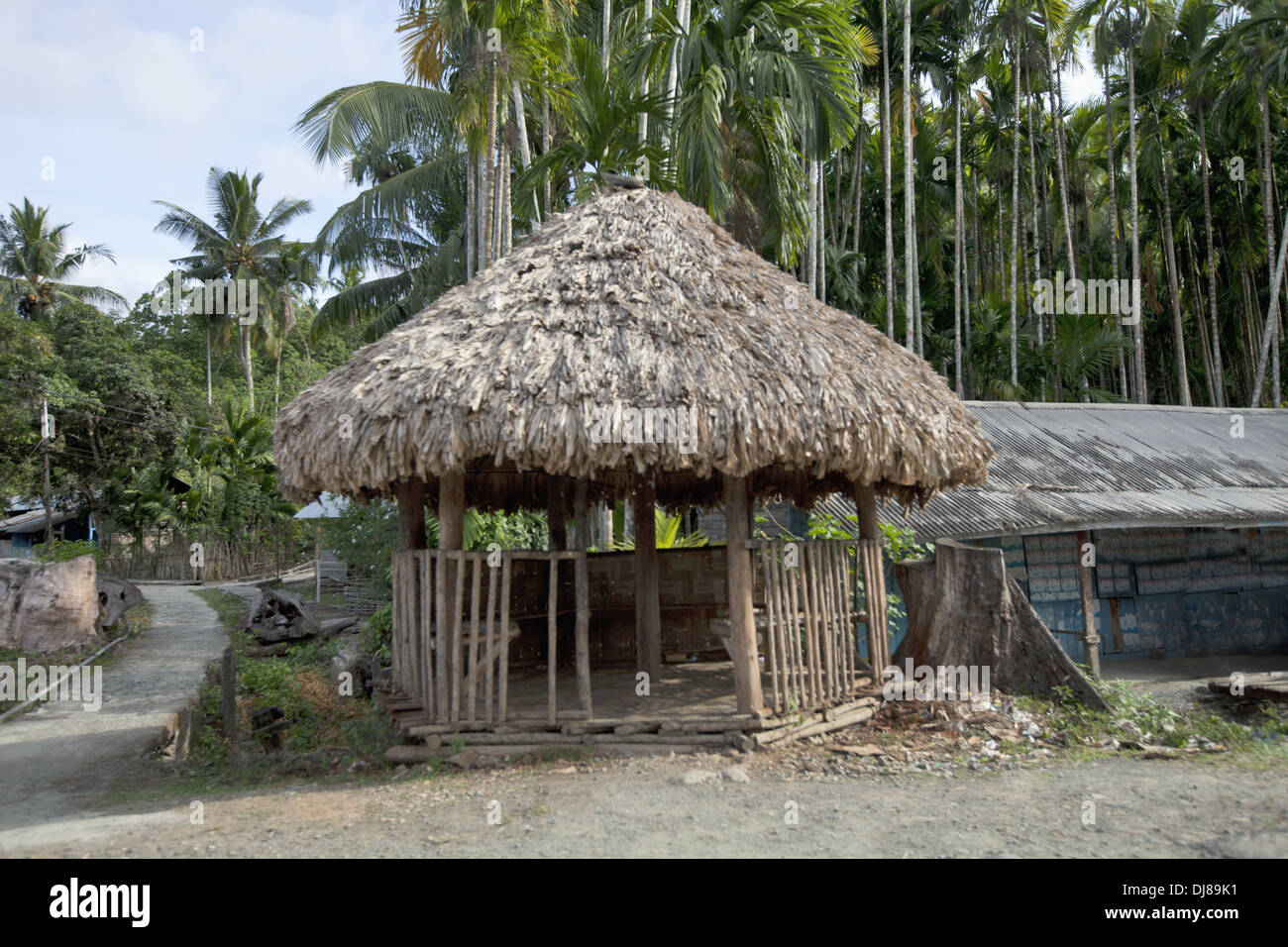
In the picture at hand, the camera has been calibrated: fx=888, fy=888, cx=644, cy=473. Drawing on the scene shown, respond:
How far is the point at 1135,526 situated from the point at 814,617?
250 inches

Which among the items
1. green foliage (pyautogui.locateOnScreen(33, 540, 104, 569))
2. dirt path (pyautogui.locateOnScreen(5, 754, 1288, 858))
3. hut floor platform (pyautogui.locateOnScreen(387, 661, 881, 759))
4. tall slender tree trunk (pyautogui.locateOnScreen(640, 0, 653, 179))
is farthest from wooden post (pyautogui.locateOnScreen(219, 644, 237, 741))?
green foliage (pyautogui.locateOnScreen(33, 540, 104, 569))

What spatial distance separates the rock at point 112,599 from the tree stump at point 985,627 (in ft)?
41.4

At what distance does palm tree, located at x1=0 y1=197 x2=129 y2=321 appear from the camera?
27.9 m

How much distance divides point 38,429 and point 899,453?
23.6 meters

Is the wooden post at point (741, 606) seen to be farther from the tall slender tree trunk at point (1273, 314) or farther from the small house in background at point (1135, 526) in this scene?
the tall slender tree trunk at point (1273, 314)

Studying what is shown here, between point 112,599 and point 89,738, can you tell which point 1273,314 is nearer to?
point 89,738

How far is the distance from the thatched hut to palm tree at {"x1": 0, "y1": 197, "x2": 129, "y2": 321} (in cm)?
2695

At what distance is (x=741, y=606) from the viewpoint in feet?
21.7

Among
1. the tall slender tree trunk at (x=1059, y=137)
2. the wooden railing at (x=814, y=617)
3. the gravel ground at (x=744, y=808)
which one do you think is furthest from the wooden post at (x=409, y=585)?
the tall slender tree trunk at (x=1059, y=137)

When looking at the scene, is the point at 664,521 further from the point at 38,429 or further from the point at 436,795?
the point at 38,429

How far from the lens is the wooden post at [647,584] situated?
8.52 meters

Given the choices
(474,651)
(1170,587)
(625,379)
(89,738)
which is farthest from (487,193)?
(1170,587)
